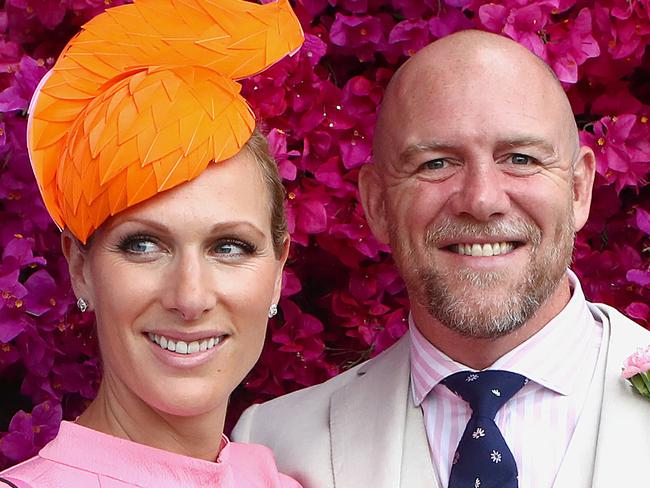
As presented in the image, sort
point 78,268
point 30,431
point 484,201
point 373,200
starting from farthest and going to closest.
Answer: point 30,431, point 373,200, point 484,201, point 78,268

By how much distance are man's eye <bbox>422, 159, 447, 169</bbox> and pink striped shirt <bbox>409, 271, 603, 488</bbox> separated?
15.4 inches

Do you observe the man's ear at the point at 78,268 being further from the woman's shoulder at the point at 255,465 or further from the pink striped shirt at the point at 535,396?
the pink striped shirt at the point at 535,396

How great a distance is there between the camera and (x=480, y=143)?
8.44 ft

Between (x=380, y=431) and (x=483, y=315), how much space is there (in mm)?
343

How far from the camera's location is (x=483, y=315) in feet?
8.40

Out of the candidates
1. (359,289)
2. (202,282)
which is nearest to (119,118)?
(202,282)

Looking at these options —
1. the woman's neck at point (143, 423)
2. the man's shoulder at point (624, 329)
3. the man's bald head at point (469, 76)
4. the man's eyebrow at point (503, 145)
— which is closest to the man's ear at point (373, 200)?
the man's bald head at point (469, 76)

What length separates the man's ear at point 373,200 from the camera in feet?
9.41

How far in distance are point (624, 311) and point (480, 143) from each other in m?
0.81

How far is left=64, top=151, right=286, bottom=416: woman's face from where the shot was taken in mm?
2123

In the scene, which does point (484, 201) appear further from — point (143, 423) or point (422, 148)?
point (143, 423)

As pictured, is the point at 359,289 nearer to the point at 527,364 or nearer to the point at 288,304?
the point at 288,304

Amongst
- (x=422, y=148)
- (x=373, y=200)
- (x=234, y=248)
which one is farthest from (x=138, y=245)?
(x=373, y=200)

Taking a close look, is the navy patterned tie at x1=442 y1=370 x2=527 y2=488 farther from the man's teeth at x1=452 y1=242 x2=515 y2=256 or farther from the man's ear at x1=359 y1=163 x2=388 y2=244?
the man's ear at x1=359 y1=163 x2=388 y2=244
